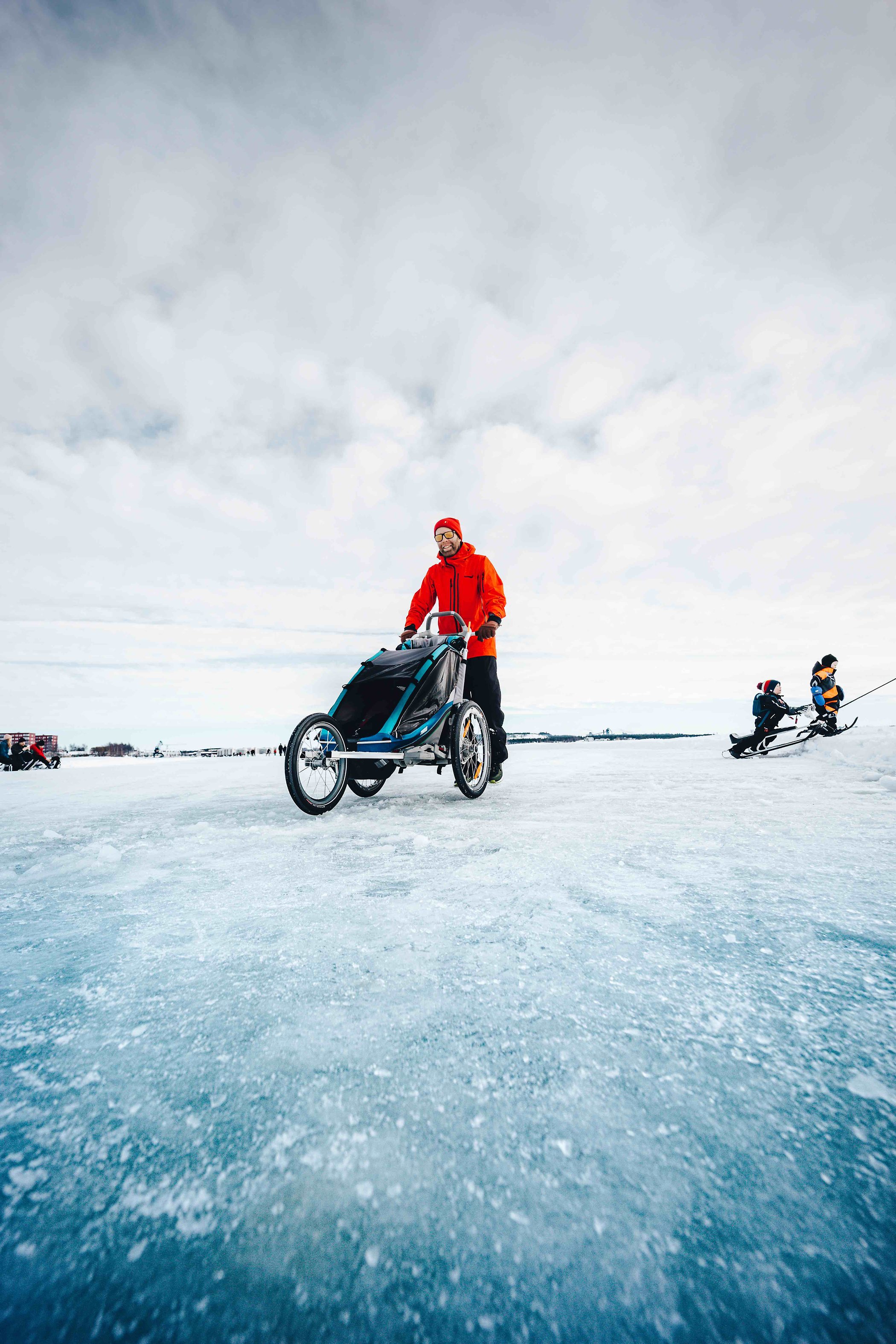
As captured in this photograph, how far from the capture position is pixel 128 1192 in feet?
2.11

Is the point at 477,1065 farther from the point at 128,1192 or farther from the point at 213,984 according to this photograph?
the point at 213,984

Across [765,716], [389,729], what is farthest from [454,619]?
[765,716]

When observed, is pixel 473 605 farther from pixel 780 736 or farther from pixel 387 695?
pixel 780 736

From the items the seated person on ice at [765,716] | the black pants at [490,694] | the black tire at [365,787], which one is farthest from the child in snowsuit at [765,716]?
the black tire at [365,787]

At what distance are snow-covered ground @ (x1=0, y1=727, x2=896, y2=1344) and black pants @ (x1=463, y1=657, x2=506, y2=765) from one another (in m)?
3.03

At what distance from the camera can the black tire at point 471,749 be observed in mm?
3924

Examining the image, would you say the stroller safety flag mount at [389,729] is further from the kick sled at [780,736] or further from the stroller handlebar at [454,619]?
the kick sled at [780,736]

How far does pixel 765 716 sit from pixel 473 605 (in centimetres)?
643

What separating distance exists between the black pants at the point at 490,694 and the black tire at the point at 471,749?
0.40 meters

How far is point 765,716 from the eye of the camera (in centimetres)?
890

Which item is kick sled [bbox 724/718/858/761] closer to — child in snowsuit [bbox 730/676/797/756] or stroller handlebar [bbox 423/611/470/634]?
child in snowsuit [bbox 730/676/797/756]

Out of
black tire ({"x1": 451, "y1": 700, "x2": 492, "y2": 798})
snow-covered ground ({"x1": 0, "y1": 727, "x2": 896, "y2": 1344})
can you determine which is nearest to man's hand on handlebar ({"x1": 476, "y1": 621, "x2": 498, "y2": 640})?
black tire ({"x1": 451, "y1": 700, "x2": 492, "y2": 798})

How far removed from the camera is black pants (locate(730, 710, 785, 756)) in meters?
8.84

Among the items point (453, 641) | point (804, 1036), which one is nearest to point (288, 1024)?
point (804, 1036)
